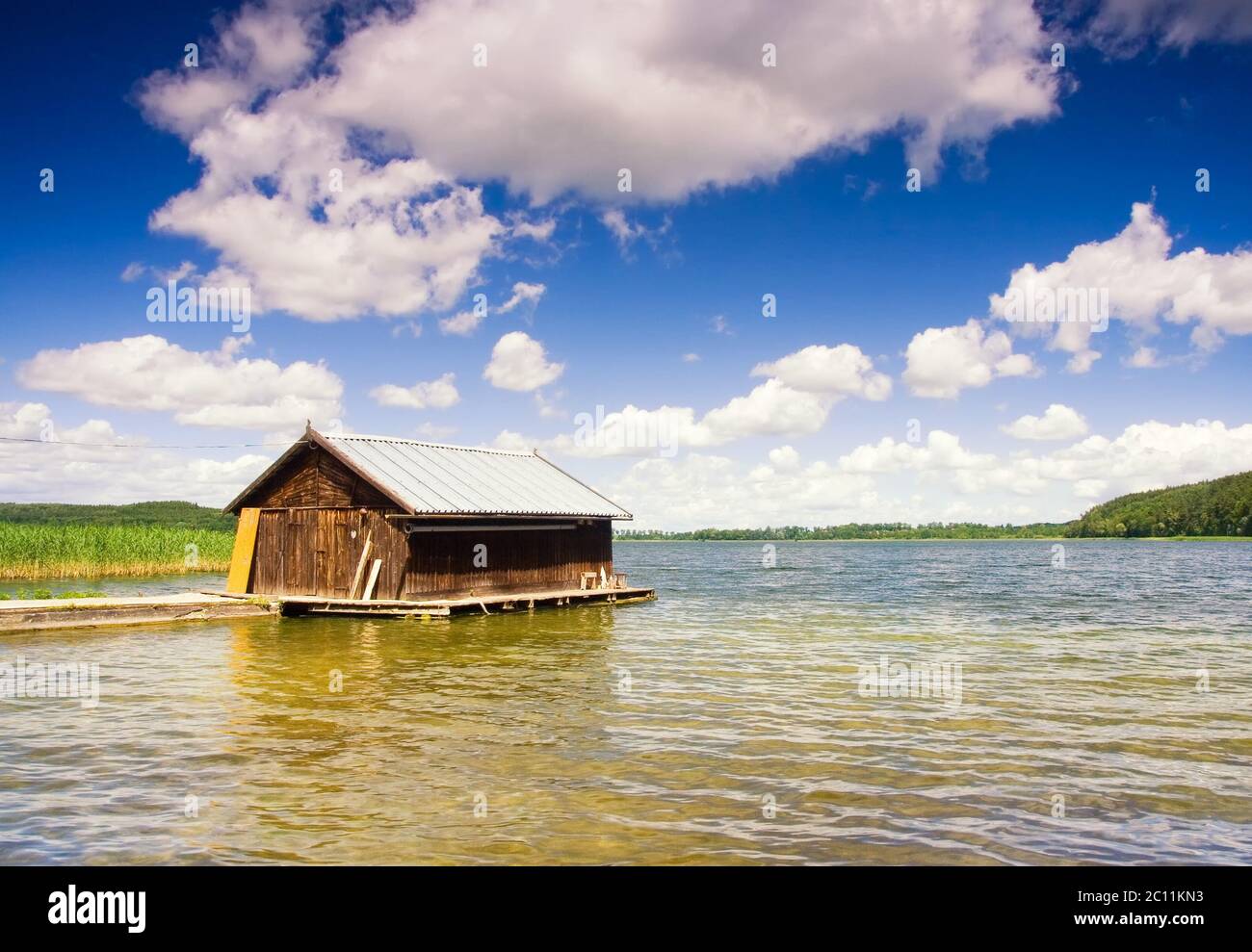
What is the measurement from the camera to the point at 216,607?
2947cm

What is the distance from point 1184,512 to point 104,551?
17104cm

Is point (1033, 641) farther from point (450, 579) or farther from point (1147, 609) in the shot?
point (450, 579)

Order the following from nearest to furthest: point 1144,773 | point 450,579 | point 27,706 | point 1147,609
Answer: point 1144,773, point 27,706, point 450,579, point 1147,609

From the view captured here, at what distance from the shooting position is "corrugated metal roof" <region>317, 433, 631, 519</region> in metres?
A: 30.1

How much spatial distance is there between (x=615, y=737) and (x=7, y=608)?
72.1 feet

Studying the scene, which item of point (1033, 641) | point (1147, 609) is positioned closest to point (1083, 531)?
point (1147, 609)

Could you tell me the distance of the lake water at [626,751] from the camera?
8.59m

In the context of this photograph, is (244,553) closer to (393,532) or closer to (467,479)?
(393,532)

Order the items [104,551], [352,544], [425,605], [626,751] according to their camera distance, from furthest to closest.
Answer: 1. [104,551]
2. [352,544]
3. [425,605]
4. [626,751]

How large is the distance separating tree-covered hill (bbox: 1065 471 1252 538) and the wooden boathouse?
490 ft

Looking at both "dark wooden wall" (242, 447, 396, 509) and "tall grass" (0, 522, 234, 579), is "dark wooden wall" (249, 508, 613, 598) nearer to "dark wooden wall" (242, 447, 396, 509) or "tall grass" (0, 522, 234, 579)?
"dark wooden wall" (242, 447, 396, 509)

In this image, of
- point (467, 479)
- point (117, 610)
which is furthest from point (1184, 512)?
point (117, 610)

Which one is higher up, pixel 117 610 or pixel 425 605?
pixel 117 610

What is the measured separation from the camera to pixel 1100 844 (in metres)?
8.65
